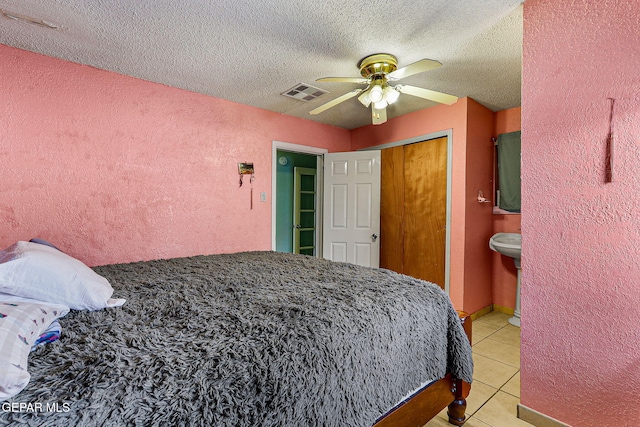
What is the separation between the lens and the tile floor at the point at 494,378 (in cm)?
175

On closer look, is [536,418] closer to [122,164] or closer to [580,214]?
[580,214]

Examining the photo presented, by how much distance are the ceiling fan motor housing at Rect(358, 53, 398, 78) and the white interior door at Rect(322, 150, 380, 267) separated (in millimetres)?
1574

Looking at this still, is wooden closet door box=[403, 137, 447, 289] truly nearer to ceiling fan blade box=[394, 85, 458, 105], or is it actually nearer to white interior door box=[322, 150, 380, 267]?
white interior door box=[322, 150, 380, 267]

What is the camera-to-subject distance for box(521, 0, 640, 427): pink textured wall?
53.7 inches

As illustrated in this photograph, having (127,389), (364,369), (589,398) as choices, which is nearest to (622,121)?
(589,398)

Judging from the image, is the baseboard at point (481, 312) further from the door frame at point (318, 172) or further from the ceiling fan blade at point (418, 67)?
the ceiling fan blade at point (418, 67)

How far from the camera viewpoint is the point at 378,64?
2.23 meters

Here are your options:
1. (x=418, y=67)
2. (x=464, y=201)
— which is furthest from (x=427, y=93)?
(x=464, y=201)

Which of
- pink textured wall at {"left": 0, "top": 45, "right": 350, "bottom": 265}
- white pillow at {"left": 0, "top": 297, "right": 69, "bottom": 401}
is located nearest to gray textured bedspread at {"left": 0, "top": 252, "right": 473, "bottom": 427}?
white pillow at {"left": 0, "top": 297, "right": 69, "bottom": 401}

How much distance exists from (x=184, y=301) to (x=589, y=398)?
6.56 feet

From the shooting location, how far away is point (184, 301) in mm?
1313

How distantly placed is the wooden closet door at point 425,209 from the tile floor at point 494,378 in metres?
0.68

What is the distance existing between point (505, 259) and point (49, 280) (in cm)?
392

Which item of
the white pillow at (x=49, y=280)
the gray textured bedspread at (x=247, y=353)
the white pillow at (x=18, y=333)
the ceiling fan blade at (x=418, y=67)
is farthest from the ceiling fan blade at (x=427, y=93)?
the white pillow at (x=18, y=333)
